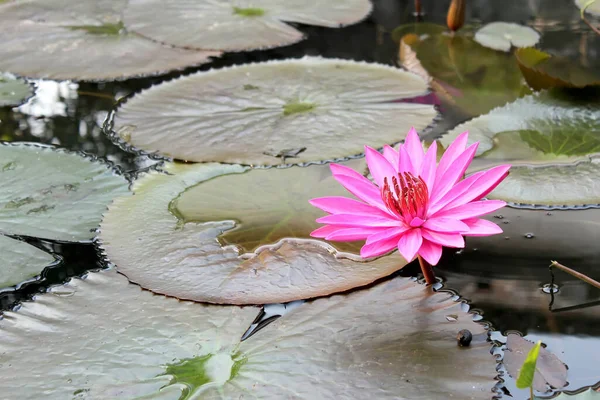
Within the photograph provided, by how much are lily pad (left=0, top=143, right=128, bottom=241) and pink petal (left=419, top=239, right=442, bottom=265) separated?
87 cm

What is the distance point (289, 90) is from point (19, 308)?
4.19 feet

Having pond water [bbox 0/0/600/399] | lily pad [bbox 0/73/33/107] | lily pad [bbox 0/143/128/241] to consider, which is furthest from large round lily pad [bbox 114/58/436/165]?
lily pad [bbox 0/73/33/107]

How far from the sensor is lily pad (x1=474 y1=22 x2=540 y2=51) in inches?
113

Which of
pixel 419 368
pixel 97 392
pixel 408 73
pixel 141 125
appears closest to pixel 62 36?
pixel 141 125

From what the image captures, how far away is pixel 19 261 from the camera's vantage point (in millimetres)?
1606

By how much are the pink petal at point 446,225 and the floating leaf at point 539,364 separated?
272 mm

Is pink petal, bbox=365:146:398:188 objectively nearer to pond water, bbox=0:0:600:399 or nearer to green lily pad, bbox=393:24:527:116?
pond water, bbox=0:0:600:399

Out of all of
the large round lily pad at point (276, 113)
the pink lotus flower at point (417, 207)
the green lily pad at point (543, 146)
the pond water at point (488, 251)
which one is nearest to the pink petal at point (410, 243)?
the pink lotus flower at point (417, 207)

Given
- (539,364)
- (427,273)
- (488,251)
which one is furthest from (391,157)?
(539,364)

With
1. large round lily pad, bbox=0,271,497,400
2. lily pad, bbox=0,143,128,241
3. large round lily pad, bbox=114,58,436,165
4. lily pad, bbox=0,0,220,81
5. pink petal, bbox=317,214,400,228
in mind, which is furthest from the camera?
lily pad, bbox=0,0,220,81

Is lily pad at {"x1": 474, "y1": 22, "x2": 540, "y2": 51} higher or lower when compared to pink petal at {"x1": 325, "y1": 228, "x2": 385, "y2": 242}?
higher

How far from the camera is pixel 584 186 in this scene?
5.73 feet

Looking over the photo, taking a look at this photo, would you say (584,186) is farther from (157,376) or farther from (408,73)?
(157,376)

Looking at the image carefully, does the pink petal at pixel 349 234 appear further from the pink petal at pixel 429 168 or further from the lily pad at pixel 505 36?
the lily pad at pixel 505 36
